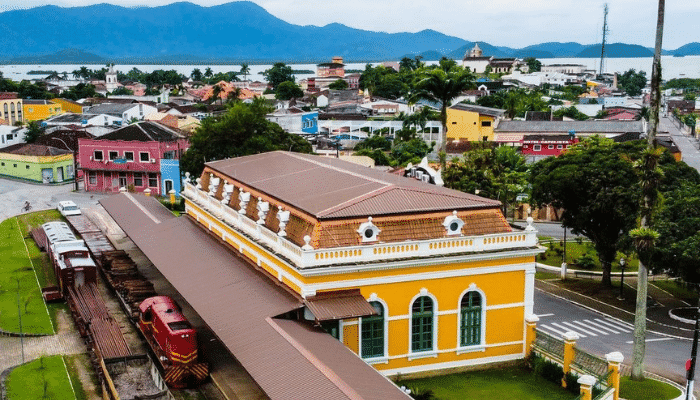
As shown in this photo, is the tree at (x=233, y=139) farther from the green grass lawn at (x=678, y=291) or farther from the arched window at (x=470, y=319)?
the arched window at (x=470, y=319)

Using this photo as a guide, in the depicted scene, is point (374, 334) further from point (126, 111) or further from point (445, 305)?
point (126, 111)

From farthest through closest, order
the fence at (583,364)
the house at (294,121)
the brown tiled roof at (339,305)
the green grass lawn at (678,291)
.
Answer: the house at (294,121) → the green grass lawn at (678,291) → the brown tiled roof at (339,305) → the fence at (583,364)

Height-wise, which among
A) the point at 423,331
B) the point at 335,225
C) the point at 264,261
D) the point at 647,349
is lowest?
the point at 647,349

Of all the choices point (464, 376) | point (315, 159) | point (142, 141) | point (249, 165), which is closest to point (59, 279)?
point (249, 165)

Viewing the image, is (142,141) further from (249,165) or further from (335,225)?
(335,225)

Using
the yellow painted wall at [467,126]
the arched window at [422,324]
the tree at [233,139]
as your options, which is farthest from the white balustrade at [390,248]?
the yellow painted wall at [467,126]

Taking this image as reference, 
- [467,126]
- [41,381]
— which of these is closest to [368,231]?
[41,381]
